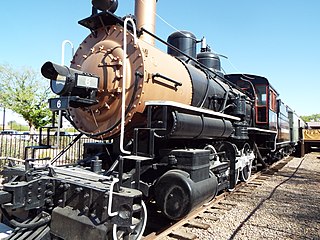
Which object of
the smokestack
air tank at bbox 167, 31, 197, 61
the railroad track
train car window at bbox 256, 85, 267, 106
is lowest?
Answer: the railroad track

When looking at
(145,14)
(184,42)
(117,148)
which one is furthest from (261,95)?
(117,148)

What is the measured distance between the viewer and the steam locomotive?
2951 millimetres

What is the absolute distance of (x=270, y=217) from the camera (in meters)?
5.15

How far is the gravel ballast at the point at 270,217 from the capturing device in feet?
14.1

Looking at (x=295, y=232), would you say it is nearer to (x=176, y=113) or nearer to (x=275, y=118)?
(x=176, y=113)

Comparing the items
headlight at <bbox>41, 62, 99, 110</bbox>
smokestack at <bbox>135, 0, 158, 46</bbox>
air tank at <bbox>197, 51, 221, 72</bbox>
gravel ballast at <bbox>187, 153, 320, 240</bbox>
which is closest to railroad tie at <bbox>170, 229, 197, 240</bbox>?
gravel ballast at <bbox>187, 153, 320, 240</bbox>

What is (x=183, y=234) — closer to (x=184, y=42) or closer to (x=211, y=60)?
(x=184, y=42)

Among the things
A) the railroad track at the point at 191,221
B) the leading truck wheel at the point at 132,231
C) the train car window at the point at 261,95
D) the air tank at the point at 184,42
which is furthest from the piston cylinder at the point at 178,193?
the train car window at the point at 261,95

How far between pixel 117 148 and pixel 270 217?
A: 3194 millimetres

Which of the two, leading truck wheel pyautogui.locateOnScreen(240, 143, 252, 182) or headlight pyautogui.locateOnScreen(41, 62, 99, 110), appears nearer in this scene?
headlight pyautogui.locateOnScreen(41, 62, 99, 110)

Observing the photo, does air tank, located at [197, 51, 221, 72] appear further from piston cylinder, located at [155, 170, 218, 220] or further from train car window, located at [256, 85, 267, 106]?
piston cylinder, located at [155, 170, 218, 220]

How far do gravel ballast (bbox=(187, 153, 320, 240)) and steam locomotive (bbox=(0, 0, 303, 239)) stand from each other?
0.69m

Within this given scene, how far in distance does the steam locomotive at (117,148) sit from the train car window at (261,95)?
4.97 meters

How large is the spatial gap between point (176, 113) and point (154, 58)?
3.19 ft
